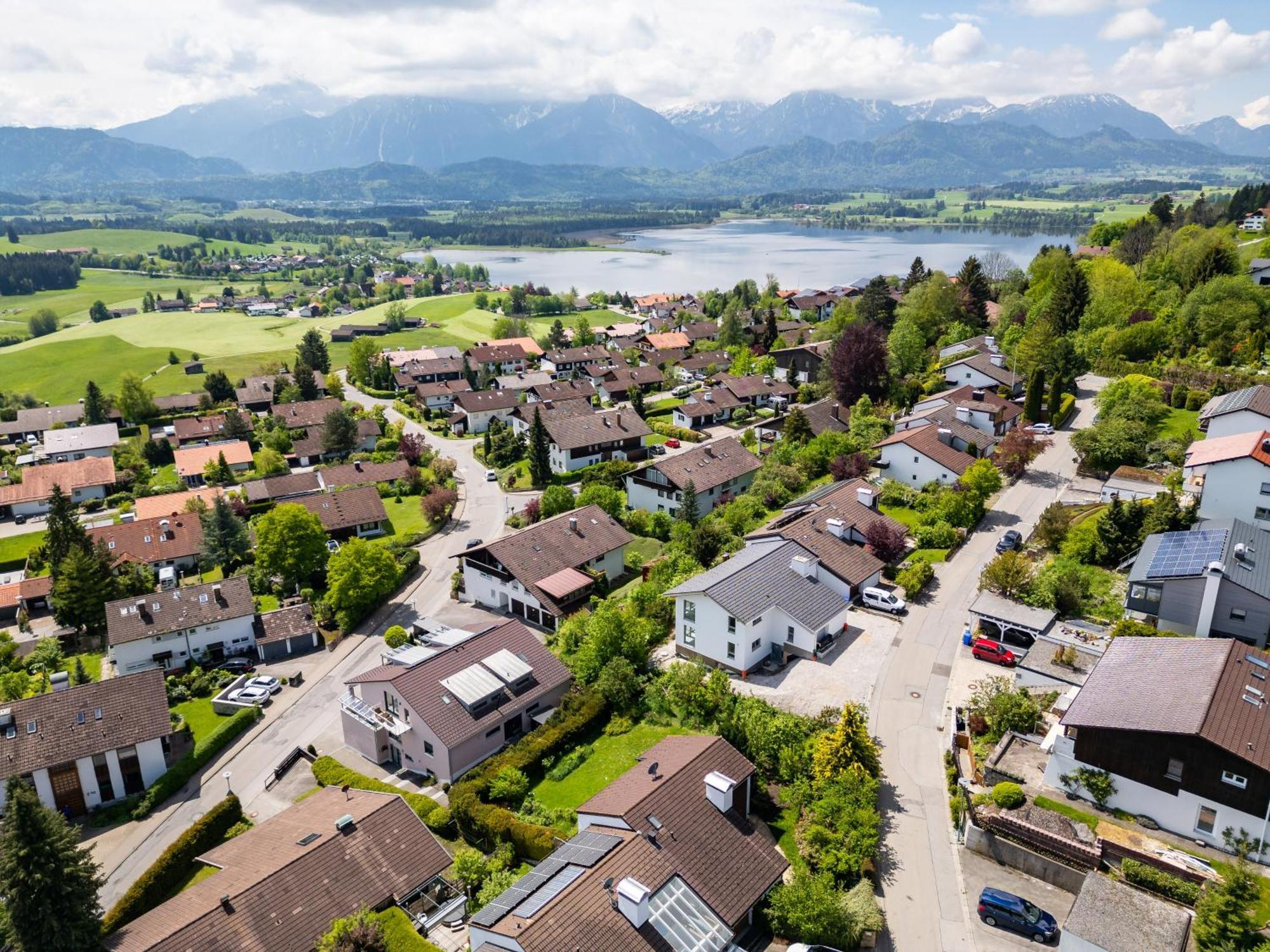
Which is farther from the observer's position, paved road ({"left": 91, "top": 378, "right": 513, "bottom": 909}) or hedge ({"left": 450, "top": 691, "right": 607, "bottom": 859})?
paved road ({"left": 91, "top": 378, "right": 513, "bottom": 909})

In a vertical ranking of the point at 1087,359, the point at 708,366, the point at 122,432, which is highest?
the point at 1087,359

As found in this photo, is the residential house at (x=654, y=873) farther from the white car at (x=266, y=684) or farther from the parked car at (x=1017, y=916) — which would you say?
the white car at (x=266, y=684)

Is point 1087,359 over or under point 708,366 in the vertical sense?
over

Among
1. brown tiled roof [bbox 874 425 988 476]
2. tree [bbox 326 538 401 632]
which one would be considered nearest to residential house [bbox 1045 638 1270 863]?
brown tiled roof [bbox 874 425 988 476]

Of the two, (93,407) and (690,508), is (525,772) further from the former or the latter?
(93,407)

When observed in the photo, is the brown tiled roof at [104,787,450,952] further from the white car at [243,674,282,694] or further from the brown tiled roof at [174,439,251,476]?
the brown tiled roof at [174,439,251,476]

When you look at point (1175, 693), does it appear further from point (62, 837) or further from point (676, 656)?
point (62, 837)

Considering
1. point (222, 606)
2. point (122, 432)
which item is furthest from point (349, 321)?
point (222, 606)
